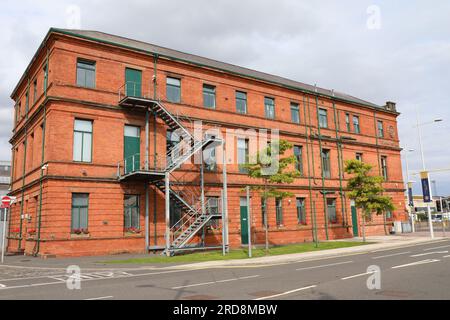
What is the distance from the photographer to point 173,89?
90.4 ft

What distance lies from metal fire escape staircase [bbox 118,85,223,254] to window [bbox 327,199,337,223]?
13.2 m

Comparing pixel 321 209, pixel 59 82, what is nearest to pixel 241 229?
pixel 321 209

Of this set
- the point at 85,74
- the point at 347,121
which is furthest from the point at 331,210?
the point at 85,74

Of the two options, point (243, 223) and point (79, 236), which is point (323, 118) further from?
point (79, 236)

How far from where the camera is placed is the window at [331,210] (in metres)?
34.8

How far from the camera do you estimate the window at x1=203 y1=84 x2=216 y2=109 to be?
95.6ft

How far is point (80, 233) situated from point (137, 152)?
6037mm

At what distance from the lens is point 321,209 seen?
112 ft

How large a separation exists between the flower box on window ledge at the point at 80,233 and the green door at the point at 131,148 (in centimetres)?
421

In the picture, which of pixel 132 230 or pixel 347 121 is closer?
pixel 132 230

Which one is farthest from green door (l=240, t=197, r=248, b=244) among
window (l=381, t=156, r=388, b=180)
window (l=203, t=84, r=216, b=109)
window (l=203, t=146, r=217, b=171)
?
window (l=381, t=156, r=388, b=180)

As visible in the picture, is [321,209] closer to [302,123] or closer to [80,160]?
[302,123]

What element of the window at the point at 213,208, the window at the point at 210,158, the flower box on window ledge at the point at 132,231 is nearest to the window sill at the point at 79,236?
the flower box on window ledge at the point at 132,231

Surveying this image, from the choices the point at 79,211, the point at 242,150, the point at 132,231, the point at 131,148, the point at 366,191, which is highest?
the point at 242,150
